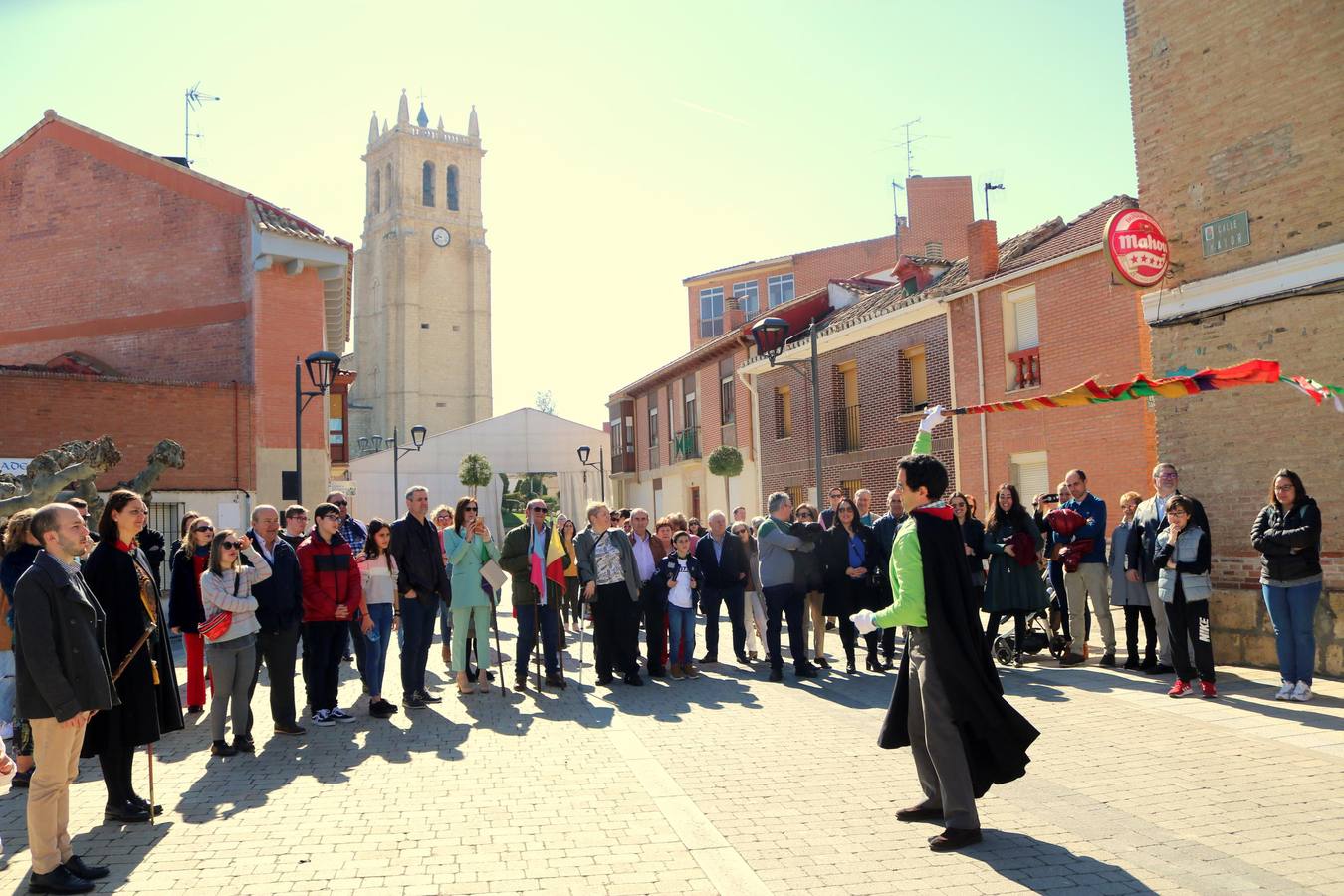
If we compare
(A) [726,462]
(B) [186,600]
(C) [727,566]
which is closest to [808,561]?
(C) [727,566]

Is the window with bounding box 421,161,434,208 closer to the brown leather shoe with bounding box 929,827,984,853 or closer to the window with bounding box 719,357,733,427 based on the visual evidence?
the window with bounding box 719,357,733,427

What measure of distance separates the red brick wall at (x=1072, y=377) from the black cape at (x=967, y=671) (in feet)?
38.4

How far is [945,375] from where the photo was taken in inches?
835

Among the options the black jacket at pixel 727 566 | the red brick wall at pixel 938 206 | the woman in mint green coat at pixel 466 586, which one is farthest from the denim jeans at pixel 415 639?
the red brick wall at pixel 938 206

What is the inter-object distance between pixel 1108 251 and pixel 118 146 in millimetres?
21340

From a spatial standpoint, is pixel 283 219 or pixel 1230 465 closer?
pixel 1230 465

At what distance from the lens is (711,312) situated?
41.9 metres

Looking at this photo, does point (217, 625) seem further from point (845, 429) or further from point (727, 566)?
point (845, 429)

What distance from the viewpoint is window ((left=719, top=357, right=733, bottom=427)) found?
106 feet

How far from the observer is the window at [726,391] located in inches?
1272

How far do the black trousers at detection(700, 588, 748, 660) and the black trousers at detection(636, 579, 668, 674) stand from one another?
84 cm

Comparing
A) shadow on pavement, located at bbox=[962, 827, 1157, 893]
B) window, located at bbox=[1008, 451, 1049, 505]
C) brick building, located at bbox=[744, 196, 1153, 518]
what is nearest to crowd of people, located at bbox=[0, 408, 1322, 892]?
shadow on pavement, located at bbox=[962, 827, 1157, 893]

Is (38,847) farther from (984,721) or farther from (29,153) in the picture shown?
(29,153)

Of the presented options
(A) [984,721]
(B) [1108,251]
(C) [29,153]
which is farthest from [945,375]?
(C) [29,153]
